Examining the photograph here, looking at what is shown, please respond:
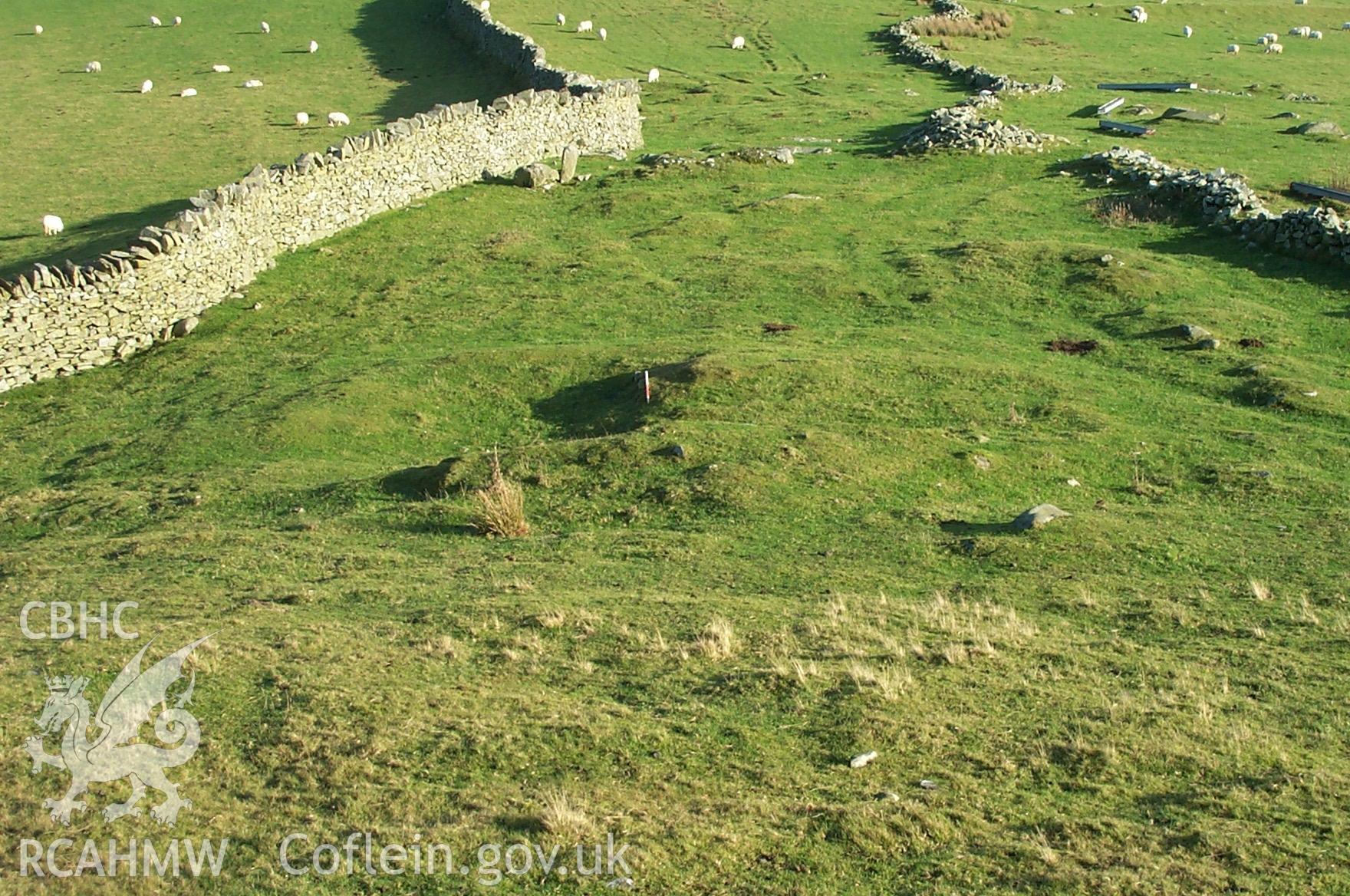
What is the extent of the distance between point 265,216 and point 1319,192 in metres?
24.9

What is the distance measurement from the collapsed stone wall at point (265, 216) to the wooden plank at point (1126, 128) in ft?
48.0

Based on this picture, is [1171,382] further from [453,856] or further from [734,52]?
[734,52]

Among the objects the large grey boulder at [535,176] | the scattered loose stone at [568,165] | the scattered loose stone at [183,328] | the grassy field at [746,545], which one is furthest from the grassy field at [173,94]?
the scattered loose stone at [568,165]

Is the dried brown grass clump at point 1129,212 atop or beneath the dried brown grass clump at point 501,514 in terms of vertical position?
atop

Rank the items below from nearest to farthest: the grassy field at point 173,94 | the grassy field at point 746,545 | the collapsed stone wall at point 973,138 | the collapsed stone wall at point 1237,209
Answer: the grassy field at point 746,545
the collapsed stone wall at point 1237,209
the grassy field at point 173,94
the collapsed stone wall at point 973,138

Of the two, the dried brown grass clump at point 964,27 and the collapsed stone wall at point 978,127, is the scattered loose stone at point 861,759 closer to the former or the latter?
the collapsed stone wall at point 978,127

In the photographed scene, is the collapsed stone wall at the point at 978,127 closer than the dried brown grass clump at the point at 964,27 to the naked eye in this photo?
Yes

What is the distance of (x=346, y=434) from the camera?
2006cm

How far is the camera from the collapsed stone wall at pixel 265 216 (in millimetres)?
24500

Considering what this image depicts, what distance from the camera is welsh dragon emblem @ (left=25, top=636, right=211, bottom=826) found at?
31.9 ft

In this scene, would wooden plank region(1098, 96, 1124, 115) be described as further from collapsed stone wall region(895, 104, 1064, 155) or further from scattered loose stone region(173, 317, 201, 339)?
scattered loose stone region(173, 317, 201, 339)

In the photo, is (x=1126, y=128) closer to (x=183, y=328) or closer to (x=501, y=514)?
(x=183, y=328)

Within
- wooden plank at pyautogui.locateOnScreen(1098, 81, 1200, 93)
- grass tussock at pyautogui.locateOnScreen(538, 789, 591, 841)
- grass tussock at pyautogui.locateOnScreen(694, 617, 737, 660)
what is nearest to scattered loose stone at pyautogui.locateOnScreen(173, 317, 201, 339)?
grass tussock at pyautogui.locateOnScreen(694, 617, 737, 660)

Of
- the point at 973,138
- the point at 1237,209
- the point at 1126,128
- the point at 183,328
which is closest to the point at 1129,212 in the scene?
the point at 1237,209
